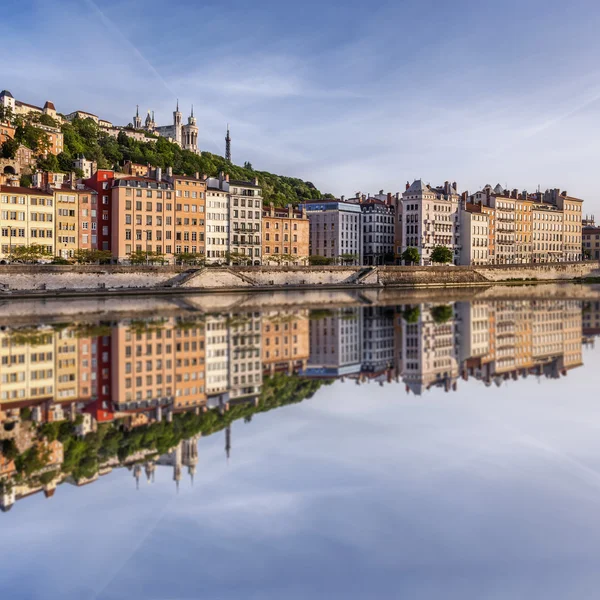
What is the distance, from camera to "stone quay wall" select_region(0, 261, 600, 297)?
51.7 metres

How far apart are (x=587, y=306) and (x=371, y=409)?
118 ft

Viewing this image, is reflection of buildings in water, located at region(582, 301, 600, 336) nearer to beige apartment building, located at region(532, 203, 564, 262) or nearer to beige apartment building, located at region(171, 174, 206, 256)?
beige apartment building, located at region(171, 174, 206, 256)

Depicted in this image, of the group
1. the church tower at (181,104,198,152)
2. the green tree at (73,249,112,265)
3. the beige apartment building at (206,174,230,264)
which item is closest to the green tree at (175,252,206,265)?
the beige apartment building at (206,174,230,264)

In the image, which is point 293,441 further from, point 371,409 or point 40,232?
point 40,232

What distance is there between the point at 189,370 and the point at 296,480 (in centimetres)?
894

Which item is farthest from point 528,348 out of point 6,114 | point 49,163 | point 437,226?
point 6,114

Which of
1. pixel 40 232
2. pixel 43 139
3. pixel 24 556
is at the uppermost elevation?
pixel 43 139

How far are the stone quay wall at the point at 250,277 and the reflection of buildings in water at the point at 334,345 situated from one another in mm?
24480

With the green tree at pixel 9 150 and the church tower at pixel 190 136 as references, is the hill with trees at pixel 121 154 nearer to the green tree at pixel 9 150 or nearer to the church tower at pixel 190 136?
the green tree at pixel 9 150

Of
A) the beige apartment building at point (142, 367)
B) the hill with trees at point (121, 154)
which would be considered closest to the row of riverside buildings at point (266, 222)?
the hill with trees at point (121, 154)

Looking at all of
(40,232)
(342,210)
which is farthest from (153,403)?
(342,210)

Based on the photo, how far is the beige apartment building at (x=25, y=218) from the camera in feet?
199

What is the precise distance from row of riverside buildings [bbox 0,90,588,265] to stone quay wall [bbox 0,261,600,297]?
846cm

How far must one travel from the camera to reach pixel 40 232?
2474 inches
